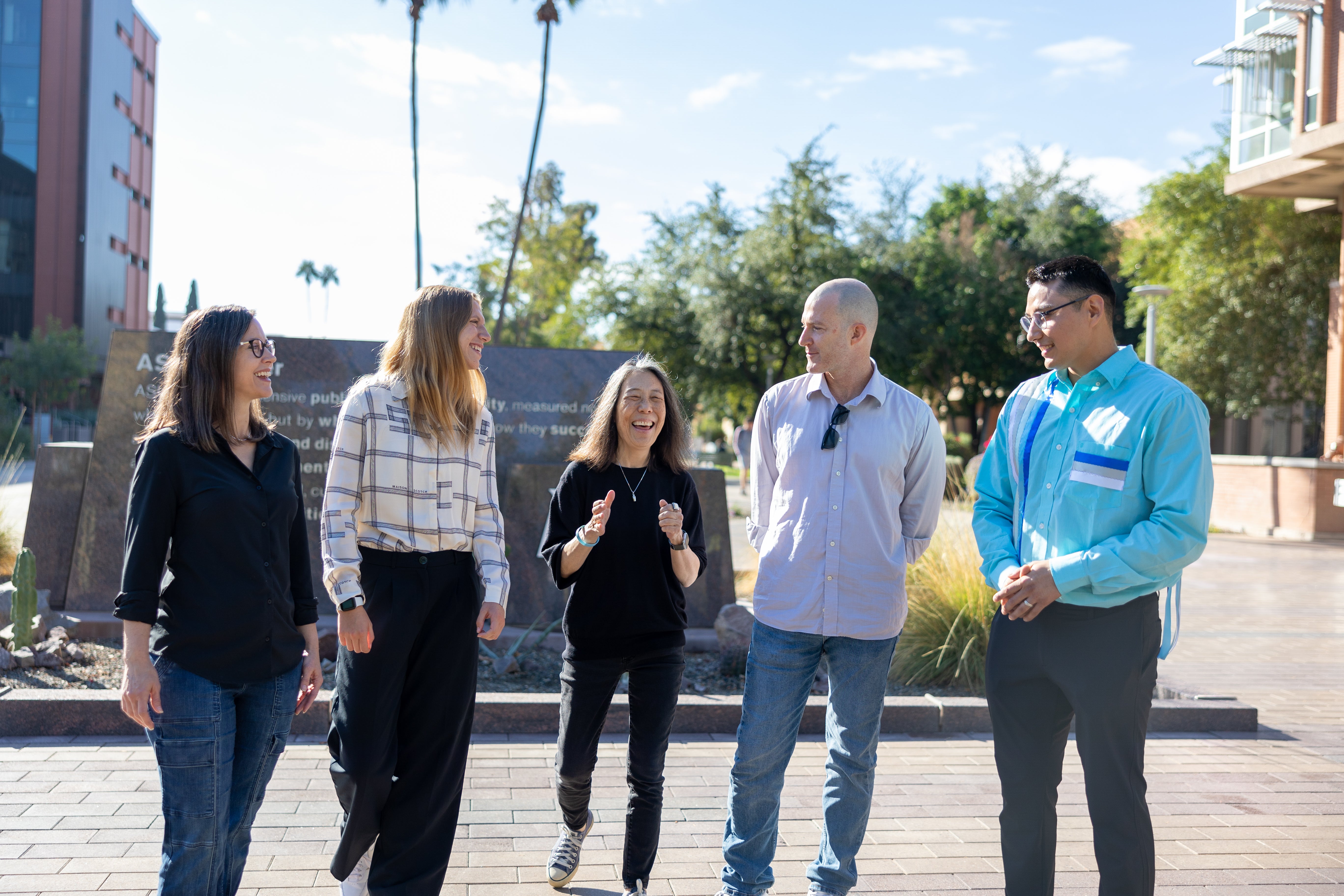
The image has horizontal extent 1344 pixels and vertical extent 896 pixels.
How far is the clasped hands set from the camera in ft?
9.29

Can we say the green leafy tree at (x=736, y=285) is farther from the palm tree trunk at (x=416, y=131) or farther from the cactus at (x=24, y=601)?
the cactus at (x=24, y=601)

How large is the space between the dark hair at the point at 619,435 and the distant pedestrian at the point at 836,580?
1.30 feet

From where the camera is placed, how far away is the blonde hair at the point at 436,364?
3.08 m

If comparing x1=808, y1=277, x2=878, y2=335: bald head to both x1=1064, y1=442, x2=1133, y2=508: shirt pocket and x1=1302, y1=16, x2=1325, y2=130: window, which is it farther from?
x1=1302, y1=16, x2=1325, y2=130: window

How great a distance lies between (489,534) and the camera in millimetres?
3211

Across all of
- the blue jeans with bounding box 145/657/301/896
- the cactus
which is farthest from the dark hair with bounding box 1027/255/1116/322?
the cactus

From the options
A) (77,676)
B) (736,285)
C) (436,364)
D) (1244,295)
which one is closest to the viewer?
(436,364)

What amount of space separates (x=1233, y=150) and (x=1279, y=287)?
3.51 metres

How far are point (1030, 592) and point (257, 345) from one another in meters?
2.22

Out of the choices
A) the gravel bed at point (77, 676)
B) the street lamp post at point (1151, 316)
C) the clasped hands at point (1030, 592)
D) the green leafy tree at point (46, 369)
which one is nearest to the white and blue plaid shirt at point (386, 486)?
the clasped hands at point (1030, 592)

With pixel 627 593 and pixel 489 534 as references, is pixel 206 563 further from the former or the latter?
pixel 627 593

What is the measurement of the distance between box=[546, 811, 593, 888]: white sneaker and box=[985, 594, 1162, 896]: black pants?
1429 mm

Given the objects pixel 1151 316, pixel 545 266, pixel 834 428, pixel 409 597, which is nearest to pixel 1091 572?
pixel 834 428

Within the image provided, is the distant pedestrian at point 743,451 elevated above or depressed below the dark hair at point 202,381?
below
